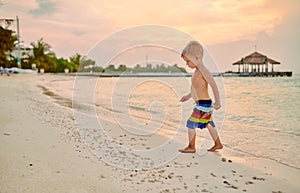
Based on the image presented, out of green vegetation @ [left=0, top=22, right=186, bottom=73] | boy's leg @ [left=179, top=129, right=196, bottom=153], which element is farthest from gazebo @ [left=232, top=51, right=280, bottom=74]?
boy's leg @ [left=179, top=129, right=196, bottom=153]

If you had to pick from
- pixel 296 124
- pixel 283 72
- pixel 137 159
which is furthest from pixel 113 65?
pixel 283 72

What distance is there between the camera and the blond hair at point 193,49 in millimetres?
4129

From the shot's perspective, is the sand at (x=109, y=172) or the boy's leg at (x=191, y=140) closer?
the sand at (x=109, y=172)

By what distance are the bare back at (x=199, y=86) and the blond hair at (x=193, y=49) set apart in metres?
0.31

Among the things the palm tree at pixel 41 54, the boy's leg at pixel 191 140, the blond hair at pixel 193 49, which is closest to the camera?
the blond hair at pixel 193 49

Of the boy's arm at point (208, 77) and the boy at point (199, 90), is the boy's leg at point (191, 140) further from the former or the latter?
the boy's arm at point (208, 77)

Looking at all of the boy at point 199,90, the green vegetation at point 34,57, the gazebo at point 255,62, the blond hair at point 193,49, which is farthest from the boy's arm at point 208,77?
the gazebo at point 255,62

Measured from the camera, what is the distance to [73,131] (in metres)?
5.49

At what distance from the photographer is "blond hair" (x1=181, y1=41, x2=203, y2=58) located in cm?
413

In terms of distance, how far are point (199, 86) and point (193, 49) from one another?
55 cm

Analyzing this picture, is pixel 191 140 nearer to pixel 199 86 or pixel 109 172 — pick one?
pixel 199 86

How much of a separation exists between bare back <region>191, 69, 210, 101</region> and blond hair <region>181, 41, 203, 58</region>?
1.02ft

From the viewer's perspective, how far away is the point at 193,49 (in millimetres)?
4180

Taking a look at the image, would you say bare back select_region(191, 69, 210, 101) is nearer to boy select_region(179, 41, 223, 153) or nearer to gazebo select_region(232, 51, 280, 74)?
boy select_region(179, 41, 223, 153)
